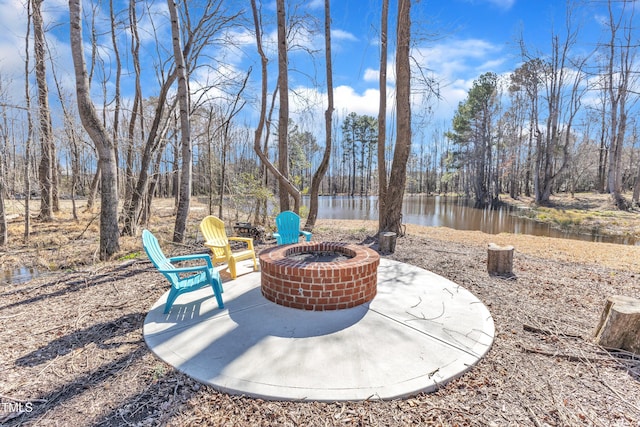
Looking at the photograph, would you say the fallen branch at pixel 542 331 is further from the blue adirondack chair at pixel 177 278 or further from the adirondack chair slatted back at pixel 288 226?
the adirondack chair slatted back at pixel 288 226

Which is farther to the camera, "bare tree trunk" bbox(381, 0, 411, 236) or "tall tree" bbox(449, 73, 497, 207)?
"tall tree" bbox(449, 73, 497, 207)

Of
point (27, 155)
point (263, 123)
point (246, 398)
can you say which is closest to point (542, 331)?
point (246, 398)

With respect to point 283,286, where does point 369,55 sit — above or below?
above

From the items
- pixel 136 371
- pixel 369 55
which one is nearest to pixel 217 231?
pixel 136 371

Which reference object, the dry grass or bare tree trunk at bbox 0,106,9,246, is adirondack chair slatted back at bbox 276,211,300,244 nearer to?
the dry grass

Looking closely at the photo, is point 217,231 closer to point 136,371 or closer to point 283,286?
point 283,286

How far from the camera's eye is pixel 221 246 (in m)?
3.53

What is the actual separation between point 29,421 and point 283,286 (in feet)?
5.93

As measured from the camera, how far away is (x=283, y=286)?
9.20 ft

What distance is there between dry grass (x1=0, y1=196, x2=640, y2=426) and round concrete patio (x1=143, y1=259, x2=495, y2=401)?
77 millimetres

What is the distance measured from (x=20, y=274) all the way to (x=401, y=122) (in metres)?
7.70

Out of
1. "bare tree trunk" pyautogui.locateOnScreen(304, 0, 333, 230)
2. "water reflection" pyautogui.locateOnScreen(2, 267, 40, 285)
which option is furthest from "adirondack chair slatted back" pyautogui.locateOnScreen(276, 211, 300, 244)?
"water reflection" pyautogui.locateOnScreen(2, 267, 40, 285)

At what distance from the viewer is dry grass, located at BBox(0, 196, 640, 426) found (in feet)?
5.03

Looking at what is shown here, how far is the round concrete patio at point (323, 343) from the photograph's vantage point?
1.74 metres
